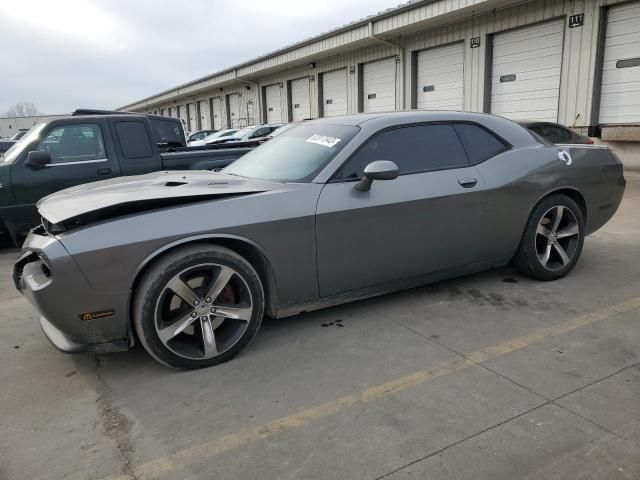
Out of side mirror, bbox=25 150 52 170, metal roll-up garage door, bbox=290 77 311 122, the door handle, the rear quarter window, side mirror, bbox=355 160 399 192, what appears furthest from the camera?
metal roll-up garage door, bbox=290 77 311 122

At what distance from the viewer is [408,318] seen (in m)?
3.81

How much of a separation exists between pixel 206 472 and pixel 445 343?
1.81 m

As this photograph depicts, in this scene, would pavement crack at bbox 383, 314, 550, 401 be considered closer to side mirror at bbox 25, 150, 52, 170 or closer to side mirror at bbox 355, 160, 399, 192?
side mirror at bbox 355, 160, 399, 192

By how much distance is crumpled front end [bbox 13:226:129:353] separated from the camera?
275 centimetres

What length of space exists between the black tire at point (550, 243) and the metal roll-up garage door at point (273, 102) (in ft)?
78.4

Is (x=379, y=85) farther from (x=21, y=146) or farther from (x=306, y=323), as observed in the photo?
(x=306, y=323)

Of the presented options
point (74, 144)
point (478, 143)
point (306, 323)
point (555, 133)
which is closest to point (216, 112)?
point (555, 133)

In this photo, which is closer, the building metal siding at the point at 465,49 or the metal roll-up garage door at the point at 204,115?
the building metal siding at the point at 465,49

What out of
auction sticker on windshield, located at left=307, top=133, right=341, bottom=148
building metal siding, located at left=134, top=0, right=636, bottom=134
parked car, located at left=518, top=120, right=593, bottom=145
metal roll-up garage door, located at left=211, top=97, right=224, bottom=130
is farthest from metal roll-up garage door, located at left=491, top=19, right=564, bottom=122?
metal roll-up garage door, located at left=211, top=97, right=224, bottom=130

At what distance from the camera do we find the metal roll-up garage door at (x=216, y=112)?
118ft

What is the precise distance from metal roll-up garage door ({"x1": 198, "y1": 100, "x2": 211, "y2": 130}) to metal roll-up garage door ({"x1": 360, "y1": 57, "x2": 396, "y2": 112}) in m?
20.7

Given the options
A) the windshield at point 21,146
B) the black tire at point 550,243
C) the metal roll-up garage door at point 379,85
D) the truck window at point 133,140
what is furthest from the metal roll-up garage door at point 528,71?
the windshield at point 21,146

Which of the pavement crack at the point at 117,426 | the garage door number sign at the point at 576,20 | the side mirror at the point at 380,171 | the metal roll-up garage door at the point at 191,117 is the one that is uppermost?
the garage door number sign at the point at 576,20

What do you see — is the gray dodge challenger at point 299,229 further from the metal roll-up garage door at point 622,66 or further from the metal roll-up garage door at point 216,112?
the metal roll-up garage door at point 216,112
